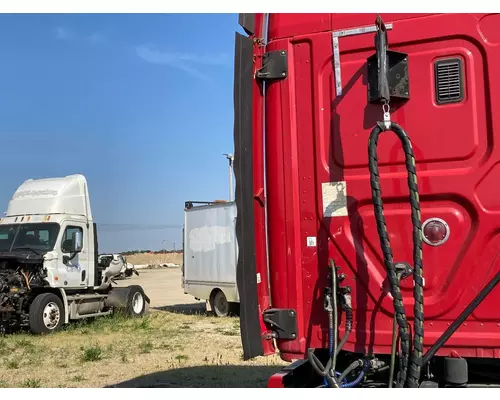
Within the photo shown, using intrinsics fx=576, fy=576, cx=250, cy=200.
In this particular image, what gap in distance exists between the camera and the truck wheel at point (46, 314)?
38.6 ft

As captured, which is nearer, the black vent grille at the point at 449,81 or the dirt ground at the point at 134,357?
the black vent grille at the point at 449,81

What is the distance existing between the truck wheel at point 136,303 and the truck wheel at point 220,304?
1890 mm

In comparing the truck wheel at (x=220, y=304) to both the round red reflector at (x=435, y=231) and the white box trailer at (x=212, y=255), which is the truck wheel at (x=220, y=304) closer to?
the white box trailer at (x=212, y=255)

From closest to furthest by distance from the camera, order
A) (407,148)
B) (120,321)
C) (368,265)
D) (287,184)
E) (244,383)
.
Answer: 1. (407,148)
2. (368,265)
3. (287,184)
4. (244,383)
5. (120,321)

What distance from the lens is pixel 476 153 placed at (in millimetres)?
2982

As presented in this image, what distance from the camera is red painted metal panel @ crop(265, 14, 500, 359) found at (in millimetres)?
2953

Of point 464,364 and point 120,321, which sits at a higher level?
point 464,364

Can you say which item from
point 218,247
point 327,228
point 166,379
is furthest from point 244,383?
point 218,247

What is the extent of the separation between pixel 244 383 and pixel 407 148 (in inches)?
205

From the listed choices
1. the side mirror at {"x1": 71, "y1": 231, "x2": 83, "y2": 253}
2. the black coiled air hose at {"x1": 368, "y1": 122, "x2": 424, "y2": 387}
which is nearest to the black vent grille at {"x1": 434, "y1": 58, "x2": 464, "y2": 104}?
the black coiled air hose at {"x1": 368, "y1": 122, "x2": 424, "y2": 387}

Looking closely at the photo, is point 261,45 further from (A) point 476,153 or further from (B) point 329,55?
(A) point 476,153

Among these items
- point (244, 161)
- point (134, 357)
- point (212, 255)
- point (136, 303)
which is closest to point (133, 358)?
point (134, 357)

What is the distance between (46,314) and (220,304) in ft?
14.7

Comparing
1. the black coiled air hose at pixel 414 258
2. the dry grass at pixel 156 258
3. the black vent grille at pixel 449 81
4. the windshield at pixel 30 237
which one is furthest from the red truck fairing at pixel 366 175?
the dry grass at pixel 156 258
